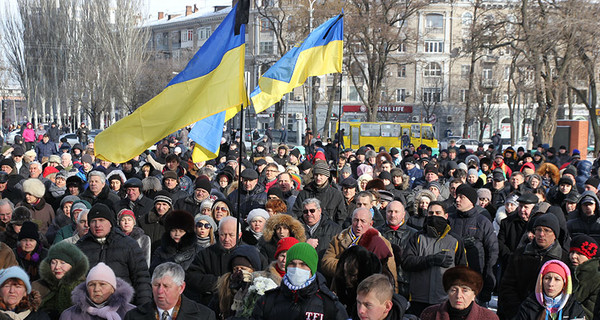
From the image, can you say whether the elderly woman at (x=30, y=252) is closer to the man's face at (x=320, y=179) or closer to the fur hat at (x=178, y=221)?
the fur hat at (x=178, y=221)

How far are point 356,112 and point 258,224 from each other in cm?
7109

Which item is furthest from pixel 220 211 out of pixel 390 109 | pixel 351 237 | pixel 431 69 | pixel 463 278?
pixel 431 69

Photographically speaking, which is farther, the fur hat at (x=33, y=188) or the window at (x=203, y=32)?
the window at (x=203, y=32)

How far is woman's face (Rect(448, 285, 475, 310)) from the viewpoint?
208 inches

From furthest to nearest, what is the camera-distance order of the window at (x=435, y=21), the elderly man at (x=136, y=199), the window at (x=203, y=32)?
1. the window at (x=203, y=32)
2. the window at (x=435, y=21)
3. the elderly man at (x=136, y=199)

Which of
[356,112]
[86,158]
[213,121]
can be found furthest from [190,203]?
[356,112]

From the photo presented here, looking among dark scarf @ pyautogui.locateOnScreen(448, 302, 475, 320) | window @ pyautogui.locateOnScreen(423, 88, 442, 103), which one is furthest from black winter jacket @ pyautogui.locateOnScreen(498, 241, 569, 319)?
window @ pyautogui.locateOnScreen(423, 88, 442, 103)

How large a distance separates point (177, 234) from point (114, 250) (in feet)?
2.13

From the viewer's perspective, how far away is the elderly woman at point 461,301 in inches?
205

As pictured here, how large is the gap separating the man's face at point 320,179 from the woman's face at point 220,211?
159cm

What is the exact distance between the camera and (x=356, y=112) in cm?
7844

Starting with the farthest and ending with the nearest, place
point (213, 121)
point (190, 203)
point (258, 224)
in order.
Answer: point (190, 203) < point (213, 121) < point (258, 224)

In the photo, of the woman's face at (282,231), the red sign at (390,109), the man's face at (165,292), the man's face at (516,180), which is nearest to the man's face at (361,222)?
the woman's face at (282,231)

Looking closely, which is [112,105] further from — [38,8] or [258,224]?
[258,224]
